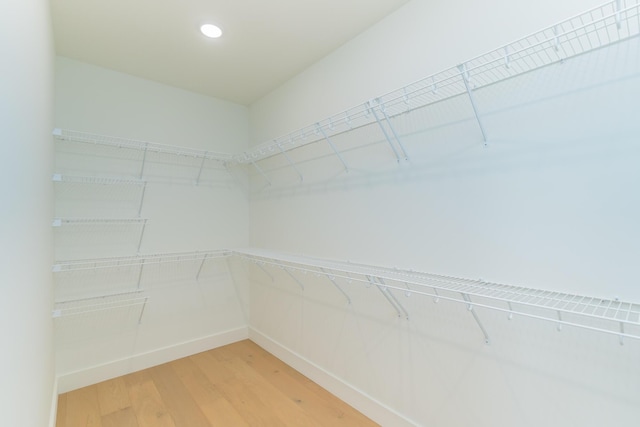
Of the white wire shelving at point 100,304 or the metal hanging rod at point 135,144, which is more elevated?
the metal hanging rod at point 135,144

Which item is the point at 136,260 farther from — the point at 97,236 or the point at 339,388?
the point at 339,388

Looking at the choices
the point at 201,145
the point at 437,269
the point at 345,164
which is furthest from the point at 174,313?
the point at 437,269

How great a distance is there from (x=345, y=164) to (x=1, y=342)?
1600 millimetres

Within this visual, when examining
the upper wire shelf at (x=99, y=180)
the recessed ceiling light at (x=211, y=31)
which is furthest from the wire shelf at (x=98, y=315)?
the recessed ceiling light at (x=211, y=31)

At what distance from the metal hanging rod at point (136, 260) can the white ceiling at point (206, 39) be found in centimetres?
138

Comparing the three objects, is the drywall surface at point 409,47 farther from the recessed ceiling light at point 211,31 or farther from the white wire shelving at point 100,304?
the white wire shelving at point 100,304

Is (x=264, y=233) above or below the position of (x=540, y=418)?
above

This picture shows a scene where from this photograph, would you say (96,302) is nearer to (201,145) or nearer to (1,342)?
(201,145)

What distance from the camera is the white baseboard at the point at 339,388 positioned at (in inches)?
64.1

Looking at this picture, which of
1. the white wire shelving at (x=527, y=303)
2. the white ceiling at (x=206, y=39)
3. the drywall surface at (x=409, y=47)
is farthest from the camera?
the white ceiling at (x=206, y=39)

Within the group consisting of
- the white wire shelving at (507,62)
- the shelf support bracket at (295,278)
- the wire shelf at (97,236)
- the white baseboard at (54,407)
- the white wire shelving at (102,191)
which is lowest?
the white baseboard at (54,407)

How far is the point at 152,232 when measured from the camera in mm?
2385

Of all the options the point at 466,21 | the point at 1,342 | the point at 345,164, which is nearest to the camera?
the point at 1,342

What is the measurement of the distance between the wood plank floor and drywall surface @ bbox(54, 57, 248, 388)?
21 centimetres
